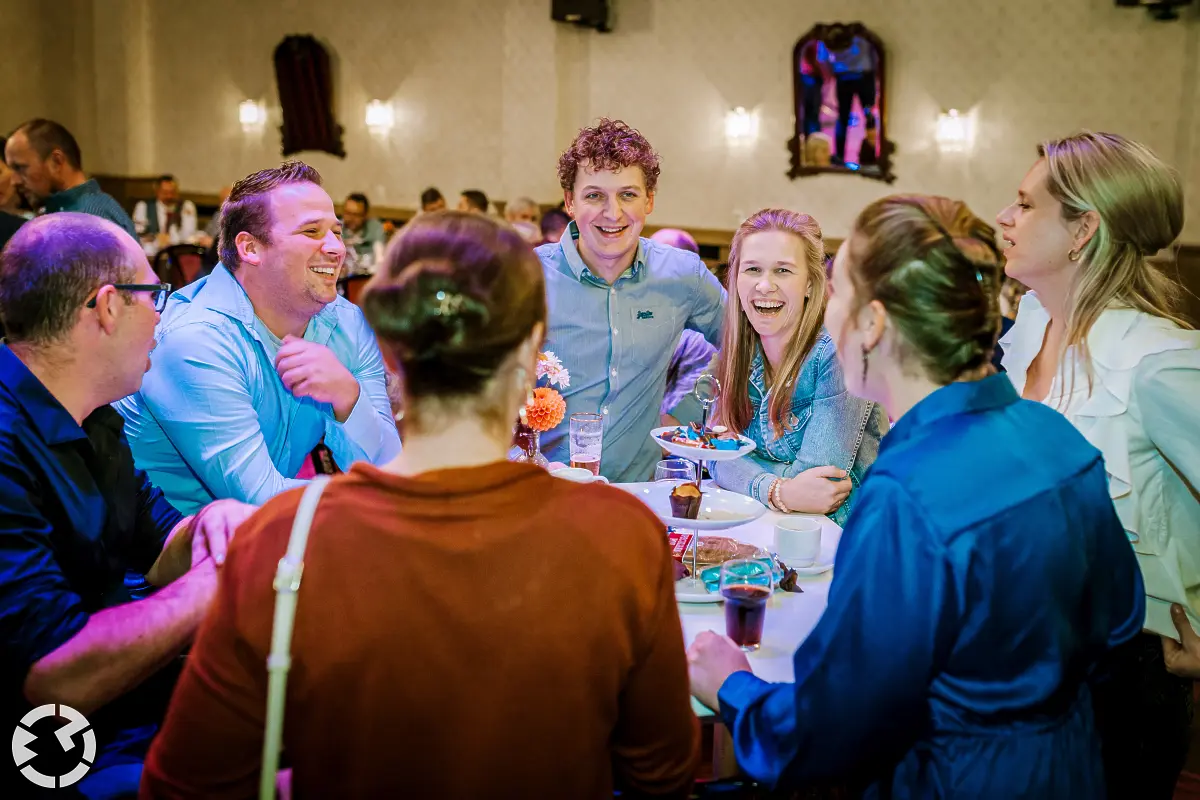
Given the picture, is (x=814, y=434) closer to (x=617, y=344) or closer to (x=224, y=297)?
(x=617, y=344)

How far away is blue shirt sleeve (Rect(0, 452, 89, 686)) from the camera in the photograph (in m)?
1.50

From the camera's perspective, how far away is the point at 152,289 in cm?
187

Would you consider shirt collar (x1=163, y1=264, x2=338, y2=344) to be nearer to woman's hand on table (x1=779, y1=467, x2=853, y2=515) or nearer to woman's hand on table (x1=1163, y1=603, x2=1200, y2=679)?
woman's hand on table (x1=779, y1=467, x2=853, y2=515)

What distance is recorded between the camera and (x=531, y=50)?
935cm

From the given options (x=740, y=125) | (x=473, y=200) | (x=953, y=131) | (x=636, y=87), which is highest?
(x=636, y=87)

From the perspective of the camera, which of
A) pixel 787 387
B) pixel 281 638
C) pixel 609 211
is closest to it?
pixel 281 638

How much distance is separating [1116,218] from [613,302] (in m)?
1.57

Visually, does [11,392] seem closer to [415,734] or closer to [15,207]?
[415,734]

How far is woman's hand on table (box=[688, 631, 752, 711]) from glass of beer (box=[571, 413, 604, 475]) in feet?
3.06

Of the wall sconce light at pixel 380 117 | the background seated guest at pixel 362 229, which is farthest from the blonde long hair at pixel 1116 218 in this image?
the wall sconce light at pixel 380 117

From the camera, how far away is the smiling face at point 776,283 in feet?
8.64

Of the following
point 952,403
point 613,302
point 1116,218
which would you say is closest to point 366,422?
point 613,302

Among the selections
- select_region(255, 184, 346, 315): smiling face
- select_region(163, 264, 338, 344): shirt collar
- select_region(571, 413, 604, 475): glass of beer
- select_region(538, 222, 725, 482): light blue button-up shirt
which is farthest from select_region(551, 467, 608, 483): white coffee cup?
select_region(163, 264, 338, 344): shirt collar

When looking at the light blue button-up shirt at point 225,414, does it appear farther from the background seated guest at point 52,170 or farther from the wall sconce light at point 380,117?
the wall sconce light at point 380,117
